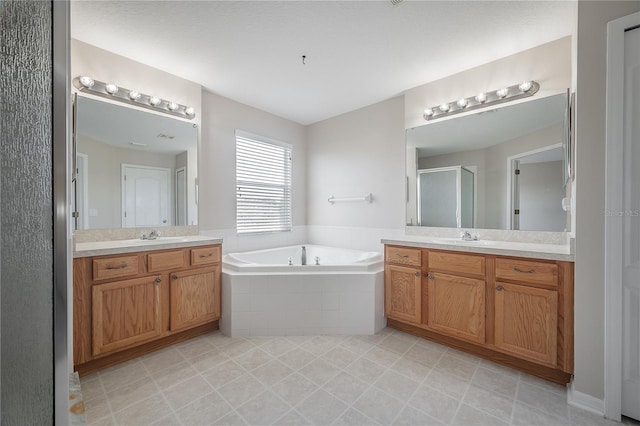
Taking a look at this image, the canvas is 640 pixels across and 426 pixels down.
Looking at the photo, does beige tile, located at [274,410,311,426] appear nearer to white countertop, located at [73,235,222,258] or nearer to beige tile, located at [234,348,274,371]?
beige tile, located at [234,348,274,371]

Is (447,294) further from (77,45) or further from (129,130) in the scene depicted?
(77,45)

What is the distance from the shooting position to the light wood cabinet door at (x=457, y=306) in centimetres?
208

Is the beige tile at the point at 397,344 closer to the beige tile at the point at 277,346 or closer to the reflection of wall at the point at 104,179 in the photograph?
the beige tile at the point at 277,346

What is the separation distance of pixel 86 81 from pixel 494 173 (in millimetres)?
3546

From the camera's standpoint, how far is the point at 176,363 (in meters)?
2.04

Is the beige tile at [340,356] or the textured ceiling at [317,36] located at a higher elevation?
the textured ceiling at [317,36]

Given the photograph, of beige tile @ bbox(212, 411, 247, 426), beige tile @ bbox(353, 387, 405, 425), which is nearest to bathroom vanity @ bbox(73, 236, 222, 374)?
beige tile @ bbox(212, 411, 247, 426)

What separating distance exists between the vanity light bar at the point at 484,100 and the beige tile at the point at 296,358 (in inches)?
101

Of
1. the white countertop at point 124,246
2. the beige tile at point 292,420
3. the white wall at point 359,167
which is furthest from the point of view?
the white wall at point 359,167

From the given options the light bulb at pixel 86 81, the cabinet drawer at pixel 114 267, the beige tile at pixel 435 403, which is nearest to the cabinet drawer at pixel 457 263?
the beige tile at pixel 435 403

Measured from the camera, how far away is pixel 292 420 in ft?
4.80

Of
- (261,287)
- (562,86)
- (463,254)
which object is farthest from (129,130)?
(562,86)

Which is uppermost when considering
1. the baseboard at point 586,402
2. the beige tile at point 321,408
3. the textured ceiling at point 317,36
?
the textured ceiling at point 317,36

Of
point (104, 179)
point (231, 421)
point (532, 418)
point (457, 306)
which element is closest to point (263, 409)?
point (231, 421)
